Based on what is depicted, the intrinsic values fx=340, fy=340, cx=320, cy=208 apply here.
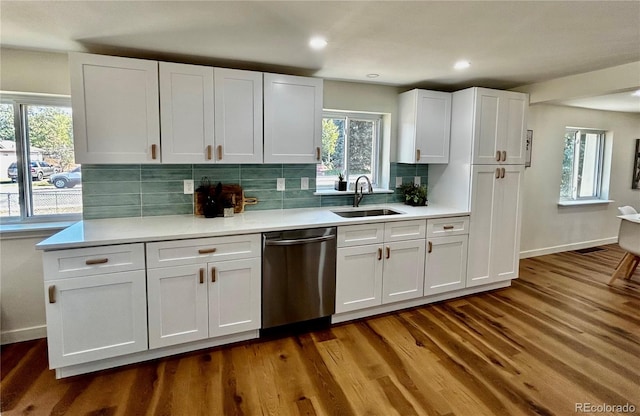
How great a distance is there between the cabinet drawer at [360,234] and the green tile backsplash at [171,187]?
700 millimetres

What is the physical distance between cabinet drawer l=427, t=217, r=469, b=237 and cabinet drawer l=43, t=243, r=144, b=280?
243cm

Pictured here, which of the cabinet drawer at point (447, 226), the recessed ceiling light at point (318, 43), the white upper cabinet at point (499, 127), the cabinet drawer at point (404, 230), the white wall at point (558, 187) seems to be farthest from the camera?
the white wall at point (558, 187)

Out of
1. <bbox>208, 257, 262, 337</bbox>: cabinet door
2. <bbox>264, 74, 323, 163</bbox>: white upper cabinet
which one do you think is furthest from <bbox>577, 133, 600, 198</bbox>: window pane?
<bbox>208, 257, 262, 337</bbox>: cabinet door

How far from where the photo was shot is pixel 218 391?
2.09 metres

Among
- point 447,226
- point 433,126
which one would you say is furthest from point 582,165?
point 447,226

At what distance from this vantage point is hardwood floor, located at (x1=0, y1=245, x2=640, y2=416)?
77.7 inches

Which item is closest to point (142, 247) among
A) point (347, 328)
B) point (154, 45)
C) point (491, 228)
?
point (154, 45)

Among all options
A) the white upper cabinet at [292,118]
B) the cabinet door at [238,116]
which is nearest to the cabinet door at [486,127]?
the white upper cabinet at [292,118]

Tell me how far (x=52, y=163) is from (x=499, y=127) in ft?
A: 13.1

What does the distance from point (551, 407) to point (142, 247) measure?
267cm

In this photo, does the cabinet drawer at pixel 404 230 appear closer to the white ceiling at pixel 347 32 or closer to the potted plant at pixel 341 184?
the potted plant at pixel 341 184

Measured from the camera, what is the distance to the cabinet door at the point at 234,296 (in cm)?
245

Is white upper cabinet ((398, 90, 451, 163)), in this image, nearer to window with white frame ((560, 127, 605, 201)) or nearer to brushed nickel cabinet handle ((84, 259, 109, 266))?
window with white frame ((560, 127, 605, 201))

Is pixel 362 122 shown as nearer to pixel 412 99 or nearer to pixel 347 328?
pixel 412 99
